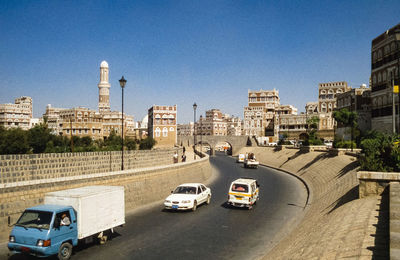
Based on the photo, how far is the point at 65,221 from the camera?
10484 mm

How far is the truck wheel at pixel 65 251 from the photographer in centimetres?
1026

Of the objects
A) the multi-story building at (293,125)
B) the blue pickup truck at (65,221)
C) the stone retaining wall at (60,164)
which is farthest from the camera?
the multi-story building at (293,125)

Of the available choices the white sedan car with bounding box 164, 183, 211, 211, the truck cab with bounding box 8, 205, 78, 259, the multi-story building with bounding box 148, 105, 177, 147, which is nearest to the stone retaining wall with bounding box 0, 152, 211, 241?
the white sedan car with bounding box 164, 183, 211, 211

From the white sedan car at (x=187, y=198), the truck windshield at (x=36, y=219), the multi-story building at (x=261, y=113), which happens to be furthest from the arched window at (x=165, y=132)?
the truck windshield at (x=36, y=219)

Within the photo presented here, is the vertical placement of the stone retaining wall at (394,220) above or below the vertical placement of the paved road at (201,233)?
above

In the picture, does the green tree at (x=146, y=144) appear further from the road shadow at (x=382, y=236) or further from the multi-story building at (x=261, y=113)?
the road shadow at (x=382, y=236)

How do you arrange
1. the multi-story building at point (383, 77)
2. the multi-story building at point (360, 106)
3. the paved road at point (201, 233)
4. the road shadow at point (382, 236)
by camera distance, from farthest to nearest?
1. the multi-story building at point (360, 106)
2. the multi-story building at point (383, 77)
3. the paved road at point (201, 233)
4. the road shadow at point (382, 236)

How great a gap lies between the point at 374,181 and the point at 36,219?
1319cm

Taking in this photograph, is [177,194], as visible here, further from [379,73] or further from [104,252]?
[379,73]

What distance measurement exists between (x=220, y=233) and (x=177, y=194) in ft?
18.2

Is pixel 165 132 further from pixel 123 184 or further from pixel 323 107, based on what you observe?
pixel 123 184

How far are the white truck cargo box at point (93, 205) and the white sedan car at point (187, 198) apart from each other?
5.56 m

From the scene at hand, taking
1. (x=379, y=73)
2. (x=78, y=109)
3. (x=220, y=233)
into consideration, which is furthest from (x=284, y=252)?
(x=78, y=109)

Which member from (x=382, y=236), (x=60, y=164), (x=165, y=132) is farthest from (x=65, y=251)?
(x=165, y=132)
